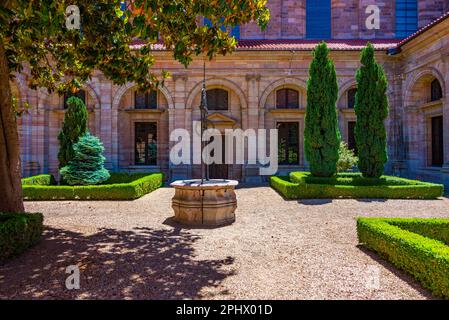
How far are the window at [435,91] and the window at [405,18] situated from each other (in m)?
6.30

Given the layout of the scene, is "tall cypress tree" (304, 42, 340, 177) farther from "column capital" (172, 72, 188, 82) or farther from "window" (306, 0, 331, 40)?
"window" (306, 0, 331, 40)

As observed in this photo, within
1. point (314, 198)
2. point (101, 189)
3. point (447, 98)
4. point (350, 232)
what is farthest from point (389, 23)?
point (101, 189)

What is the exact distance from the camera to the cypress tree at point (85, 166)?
14117mm

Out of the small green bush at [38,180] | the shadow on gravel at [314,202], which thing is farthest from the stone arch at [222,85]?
the shadow on gravel at [314,202]

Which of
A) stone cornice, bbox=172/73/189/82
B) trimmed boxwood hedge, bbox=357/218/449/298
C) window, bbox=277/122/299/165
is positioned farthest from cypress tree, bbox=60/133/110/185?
trimmed boxwood hedge, bbox=357/218/449/298

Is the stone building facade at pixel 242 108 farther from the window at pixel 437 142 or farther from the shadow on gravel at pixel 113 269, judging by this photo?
the shadow on gravel at pixel 113 269

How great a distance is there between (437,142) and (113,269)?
62.6 feet

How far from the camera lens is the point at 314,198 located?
42.0ft

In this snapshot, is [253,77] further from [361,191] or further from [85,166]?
[85,166]

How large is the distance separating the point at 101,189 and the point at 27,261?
7.41 m

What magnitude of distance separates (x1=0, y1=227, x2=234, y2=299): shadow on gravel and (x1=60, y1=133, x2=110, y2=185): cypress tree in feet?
24.4

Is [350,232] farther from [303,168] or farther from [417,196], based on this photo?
[303,168]

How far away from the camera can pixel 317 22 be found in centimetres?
2252

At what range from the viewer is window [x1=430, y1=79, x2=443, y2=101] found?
17234mm
